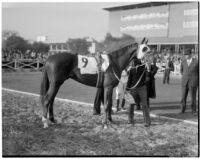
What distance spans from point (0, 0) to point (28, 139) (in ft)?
8.78

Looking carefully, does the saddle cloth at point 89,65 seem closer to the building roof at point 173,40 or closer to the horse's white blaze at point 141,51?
the horse's white blaze at point 141,51

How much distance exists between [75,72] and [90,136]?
1589mm

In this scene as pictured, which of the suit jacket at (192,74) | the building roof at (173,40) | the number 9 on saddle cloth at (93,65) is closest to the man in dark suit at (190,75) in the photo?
the suit jacket at (192,74)

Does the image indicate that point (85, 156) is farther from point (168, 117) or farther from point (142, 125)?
point (168, 117)

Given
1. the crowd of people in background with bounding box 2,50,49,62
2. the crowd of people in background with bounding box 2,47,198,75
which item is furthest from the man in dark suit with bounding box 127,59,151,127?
the crowd of people in background with bounding box 2,50,49,62

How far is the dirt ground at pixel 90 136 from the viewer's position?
4.08m

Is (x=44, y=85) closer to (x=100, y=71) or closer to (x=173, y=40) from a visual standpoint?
(x=100, y=71)

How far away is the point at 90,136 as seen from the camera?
486cm

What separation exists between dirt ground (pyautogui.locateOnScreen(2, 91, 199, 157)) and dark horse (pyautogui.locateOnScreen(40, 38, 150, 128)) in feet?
1.37

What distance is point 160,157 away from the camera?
392cm

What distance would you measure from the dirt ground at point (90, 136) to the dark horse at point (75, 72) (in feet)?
1.37

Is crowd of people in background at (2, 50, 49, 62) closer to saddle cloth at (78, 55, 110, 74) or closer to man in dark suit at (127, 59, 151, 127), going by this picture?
saddle cloth at (78, 55, 110, 74)

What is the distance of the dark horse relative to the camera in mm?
5500

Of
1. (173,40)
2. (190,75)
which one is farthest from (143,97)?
(173,40)
